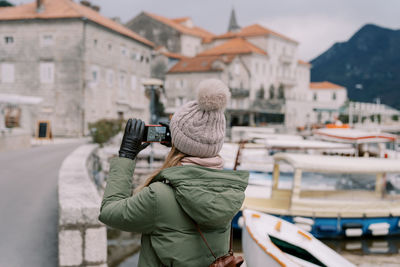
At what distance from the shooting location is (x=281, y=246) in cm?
682

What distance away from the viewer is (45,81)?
3225 centimetres

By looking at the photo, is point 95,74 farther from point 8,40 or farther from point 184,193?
point 184,193

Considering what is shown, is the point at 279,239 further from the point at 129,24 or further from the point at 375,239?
the point at 129,24

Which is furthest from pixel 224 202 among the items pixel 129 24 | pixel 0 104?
pixel 129 24

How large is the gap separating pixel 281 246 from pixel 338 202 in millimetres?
4226

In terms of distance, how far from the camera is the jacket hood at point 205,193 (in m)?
1.75

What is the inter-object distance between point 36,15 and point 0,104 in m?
17.3

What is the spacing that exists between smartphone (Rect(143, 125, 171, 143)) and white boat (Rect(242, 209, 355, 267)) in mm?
3621

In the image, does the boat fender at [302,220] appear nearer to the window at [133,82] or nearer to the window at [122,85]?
the window at [122,85]

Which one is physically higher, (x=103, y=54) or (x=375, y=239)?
(x=103, y=54)

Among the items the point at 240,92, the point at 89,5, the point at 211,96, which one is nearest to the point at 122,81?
the point at 89,5

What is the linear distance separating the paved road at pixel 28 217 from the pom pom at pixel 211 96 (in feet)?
10.7

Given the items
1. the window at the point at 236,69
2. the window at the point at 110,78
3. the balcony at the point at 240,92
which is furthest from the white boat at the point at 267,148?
the window at the point at 236,69

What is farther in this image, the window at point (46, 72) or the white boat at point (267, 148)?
the window at point (46, 72)
